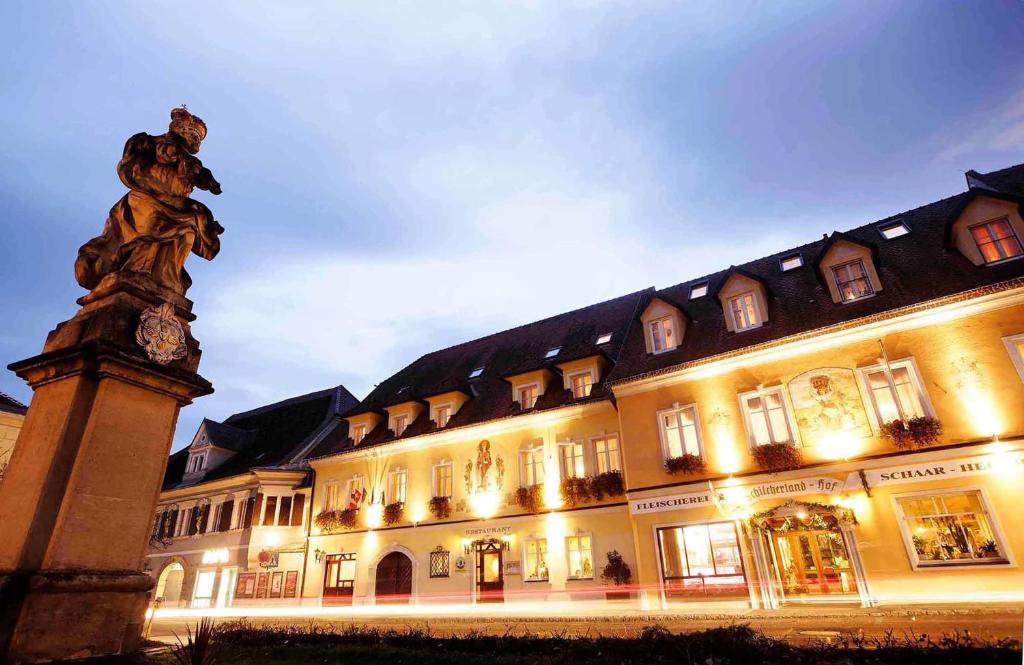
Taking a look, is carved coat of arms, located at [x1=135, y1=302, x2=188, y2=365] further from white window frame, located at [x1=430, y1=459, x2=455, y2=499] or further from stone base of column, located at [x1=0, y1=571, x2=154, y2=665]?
white window frame, located at [x1=430, y1=459, x2=455, y2=499]

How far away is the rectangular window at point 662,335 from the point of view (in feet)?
67.4

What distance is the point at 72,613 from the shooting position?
4574 millimetres

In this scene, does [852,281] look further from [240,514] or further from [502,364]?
[240,514]

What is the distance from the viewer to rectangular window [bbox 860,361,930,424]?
49.4ft

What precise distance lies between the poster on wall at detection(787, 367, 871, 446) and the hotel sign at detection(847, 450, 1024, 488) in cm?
120

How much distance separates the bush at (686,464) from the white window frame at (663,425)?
21 cm

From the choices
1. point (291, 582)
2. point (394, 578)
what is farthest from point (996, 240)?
point (291, 582)

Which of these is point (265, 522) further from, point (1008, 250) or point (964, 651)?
point (1008, 250)

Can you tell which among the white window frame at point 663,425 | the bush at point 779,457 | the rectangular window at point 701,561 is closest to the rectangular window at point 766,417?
the bush at point 779,457

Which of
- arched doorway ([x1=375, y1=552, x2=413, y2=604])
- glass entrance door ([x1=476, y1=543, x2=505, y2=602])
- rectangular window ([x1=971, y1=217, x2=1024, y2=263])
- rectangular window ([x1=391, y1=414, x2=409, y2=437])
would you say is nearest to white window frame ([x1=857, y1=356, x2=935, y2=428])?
rectangular window ([x1=971, y1=217, x2=1024, y2=263])

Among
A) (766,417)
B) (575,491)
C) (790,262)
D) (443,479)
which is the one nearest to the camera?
(766,417)

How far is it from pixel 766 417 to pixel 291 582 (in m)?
24.2

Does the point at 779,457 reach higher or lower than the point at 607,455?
lower

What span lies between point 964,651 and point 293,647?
9140mm
